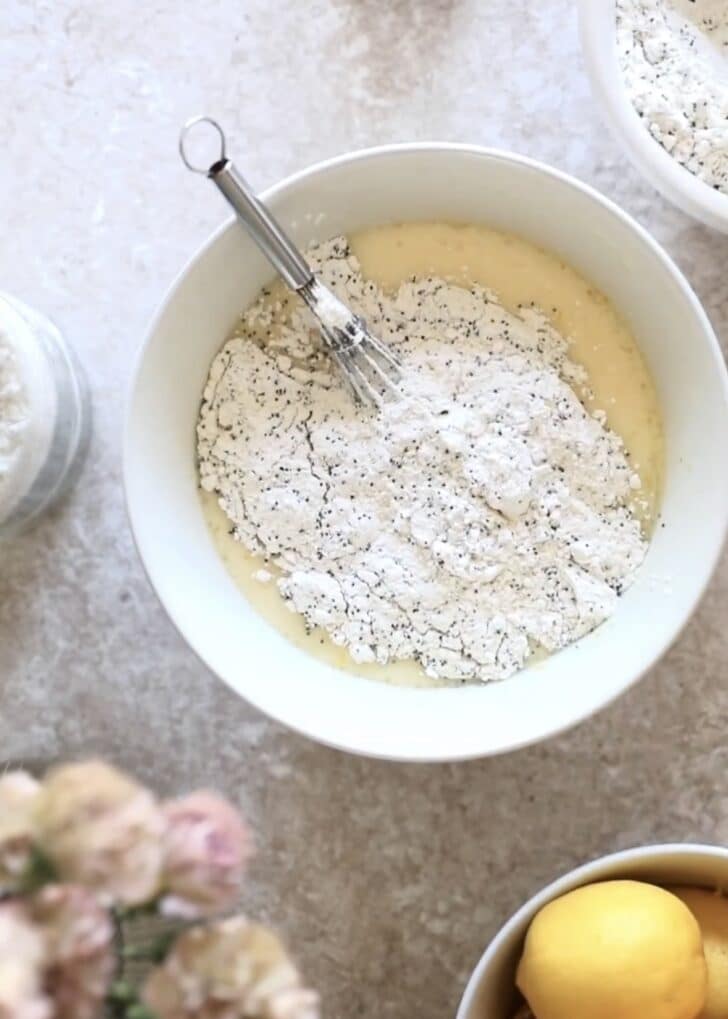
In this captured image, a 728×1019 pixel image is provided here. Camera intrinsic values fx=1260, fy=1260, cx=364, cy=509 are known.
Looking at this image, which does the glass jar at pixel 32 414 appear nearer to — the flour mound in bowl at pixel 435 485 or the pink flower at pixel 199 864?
→ the flour mound in bowl at pixel 435 485

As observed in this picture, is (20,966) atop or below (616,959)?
atop

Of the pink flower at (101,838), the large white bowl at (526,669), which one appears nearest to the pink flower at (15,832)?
the pink flower at (101,838)

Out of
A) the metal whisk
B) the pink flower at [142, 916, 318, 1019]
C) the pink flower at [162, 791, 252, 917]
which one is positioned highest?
the pink flower at [162, 791, 252, 917]

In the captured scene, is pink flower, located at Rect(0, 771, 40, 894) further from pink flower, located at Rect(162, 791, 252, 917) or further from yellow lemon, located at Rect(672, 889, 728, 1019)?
yellow lemon, located at Rect(672, 889, 728, 1019)

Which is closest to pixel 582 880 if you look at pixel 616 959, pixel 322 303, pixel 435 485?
pixel 616 959

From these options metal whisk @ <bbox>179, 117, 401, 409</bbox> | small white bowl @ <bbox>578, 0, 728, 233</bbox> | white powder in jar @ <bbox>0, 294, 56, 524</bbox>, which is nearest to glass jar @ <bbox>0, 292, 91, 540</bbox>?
white powder in jar @ <bbox>0, 294, 56, 524</bbox>

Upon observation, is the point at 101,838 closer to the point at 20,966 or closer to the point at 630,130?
the point at 20,966
